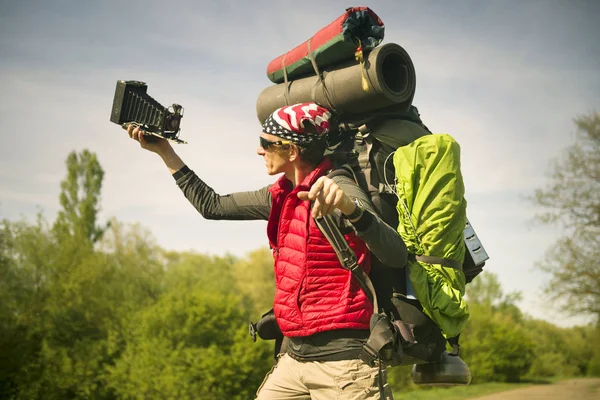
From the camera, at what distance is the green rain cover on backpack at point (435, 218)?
3.26 meters

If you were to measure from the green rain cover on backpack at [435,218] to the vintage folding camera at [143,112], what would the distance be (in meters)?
1.46

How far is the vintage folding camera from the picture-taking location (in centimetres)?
395

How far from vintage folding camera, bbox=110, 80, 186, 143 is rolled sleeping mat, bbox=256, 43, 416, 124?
77 centimetres

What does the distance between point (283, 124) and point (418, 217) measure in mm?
882

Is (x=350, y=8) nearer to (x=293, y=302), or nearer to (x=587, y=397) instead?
(x=293, y=302)

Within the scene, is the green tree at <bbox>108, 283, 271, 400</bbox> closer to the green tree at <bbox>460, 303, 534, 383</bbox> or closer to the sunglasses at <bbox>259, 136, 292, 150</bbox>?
the green tree at <bbox>460, 303, 534, 383</bbox>

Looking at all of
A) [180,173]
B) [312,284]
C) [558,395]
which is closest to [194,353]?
[558,395]

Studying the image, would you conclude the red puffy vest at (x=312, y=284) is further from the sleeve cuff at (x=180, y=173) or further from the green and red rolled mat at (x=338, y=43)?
the sleeve cuff at (x=180, y=173)

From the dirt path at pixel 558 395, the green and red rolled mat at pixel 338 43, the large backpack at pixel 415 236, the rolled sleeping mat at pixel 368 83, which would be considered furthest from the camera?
the dirt path at pixel 558 395

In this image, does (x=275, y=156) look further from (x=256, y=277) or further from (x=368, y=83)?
(x=256, y=277)

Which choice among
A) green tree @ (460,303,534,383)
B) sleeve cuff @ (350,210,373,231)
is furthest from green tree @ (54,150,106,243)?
sleeve cuff @ (350,210,373,231)

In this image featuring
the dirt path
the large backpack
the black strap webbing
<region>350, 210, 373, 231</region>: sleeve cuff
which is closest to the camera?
<region>350, 210, 373, 231</region>: sleeve cuff

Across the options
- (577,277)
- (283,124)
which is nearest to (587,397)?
(577,277)

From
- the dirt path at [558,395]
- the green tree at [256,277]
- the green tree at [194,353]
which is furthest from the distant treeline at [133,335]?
the green tree at [256,277]
